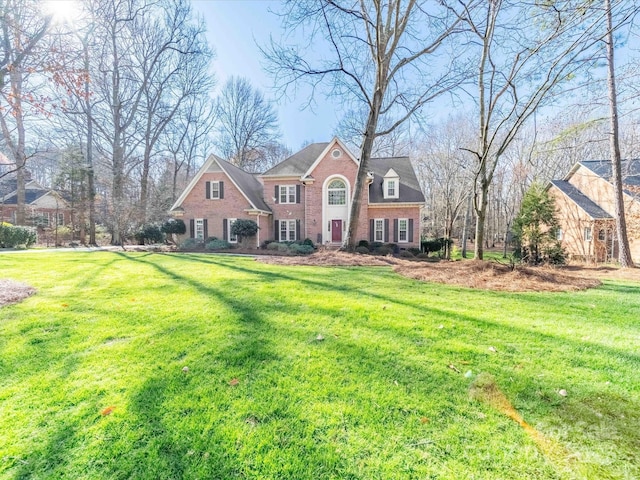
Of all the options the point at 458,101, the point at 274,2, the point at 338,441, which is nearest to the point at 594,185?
the point at 458,101

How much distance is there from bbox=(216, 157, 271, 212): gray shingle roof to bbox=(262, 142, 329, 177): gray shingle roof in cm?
166

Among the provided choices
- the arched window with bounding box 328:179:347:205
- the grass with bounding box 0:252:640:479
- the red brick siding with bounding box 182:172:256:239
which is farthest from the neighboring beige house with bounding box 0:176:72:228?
the grass with bounding box 0:252:640:479

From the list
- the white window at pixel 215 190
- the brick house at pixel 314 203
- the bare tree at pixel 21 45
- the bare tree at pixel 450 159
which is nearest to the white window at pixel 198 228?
the brick house at pixel 314 203

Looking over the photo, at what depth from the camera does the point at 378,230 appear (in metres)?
21.4

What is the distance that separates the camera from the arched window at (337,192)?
21188mm

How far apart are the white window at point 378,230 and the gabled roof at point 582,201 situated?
1362 cm

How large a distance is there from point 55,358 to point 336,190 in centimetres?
1915

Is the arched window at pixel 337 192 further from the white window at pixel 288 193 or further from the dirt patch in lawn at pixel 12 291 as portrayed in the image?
the dirt patch in lawn at pixel 12 291

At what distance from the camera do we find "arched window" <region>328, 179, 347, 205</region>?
21.2m

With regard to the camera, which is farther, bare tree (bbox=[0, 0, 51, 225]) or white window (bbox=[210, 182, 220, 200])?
white window (bbox=[210, 182, 220, 200])

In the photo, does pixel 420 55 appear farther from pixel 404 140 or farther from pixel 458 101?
pixel 404 140

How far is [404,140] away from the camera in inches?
1280

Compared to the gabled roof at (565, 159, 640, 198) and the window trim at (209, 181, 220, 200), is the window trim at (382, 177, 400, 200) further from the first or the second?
the window trim at (209, 181, 220, 200)

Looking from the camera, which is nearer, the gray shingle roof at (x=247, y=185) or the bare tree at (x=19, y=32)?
the bare tree at (x=19, y=32)
